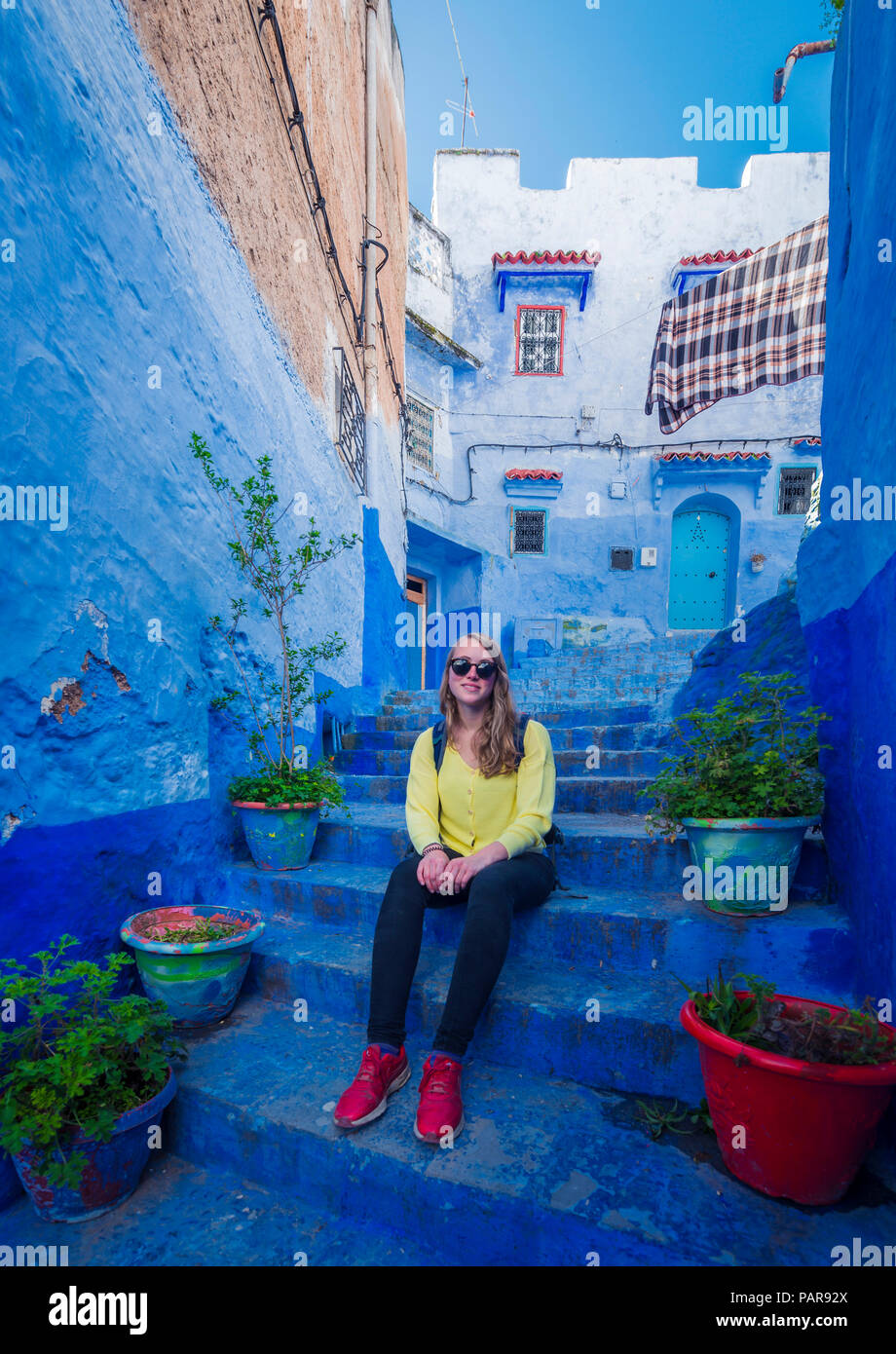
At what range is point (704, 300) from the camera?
5.71 meters

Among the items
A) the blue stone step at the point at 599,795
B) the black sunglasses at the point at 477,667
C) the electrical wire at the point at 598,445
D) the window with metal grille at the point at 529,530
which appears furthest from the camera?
the window with metal grille at the point at 529,530

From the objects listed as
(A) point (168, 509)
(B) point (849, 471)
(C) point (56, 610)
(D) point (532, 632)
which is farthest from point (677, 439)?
(C) point (56, 610)

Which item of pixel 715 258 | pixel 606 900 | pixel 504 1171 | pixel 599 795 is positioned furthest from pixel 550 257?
pixel 504 1171

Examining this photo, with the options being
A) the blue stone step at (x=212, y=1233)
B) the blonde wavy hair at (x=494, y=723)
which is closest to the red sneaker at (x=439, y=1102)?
the blue stone step at (x=212, y=1233)

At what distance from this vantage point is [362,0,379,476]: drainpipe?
19.4 feet

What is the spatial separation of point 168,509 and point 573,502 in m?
9.33

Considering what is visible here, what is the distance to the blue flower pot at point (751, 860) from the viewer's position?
1.96m

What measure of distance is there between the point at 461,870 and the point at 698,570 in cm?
1024

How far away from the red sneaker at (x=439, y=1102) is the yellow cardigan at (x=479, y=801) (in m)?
0.66

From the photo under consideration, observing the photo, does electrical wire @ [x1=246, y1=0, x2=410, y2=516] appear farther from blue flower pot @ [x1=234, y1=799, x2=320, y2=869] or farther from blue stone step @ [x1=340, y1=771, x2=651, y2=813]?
blue stone step @ [x1=340, y1=771, x2=651, y2=813]

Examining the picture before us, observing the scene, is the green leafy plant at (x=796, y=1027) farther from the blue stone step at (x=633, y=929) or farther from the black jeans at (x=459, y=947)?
the black jeans at (x=459, y=947)

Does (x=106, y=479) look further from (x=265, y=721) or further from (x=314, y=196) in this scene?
(x=314, y=196)

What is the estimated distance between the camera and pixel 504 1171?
1.41m
